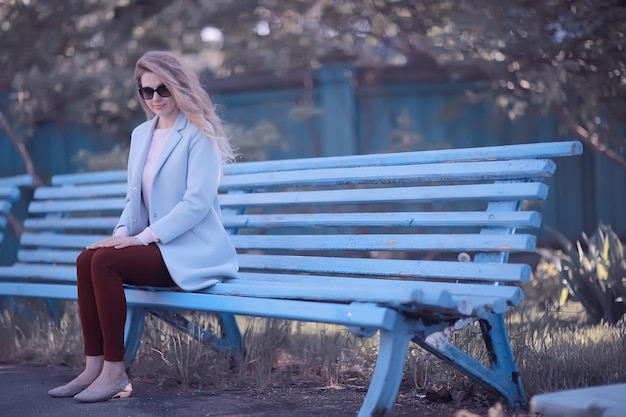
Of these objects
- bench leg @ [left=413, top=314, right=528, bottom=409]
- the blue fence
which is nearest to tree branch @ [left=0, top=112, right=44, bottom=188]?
the blue fence

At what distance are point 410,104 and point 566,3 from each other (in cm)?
209

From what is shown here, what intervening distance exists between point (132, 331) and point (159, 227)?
2.21ft

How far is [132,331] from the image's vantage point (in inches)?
167

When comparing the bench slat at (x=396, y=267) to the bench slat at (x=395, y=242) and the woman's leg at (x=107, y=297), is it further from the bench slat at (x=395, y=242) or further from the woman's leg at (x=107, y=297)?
the woman's leg at (x=107, y=297)

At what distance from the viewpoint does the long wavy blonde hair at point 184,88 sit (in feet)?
13.2

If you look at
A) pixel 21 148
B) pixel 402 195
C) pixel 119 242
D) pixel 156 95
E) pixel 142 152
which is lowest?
pixel 119 242

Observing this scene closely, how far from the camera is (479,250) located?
340 cm

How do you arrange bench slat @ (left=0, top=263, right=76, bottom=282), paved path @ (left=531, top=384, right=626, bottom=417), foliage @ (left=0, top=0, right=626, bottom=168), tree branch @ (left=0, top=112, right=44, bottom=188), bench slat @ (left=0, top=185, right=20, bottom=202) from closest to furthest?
paved path @ (left=531, top=384, right=626, bottom=417), bench slat @ (left=0, top=263, right=76, bottom=282), bench slat @ (left=0, top=185, right=20, bottom=202), foliage @ (left=0, top=0, right=626, bottom=168), tree branch @ (left=0, top=112, right=44, bottom=188)

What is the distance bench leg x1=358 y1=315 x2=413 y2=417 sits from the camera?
2.96 meters

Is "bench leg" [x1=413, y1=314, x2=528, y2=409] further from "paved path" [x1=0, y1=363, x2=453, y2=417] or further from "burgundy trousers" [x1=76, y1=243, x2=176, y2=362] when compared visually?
"burgundy trousers" [x1=76, y1=243, x2=176, y2=362]

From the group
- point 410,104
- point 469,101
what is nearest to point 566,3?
point 469,101

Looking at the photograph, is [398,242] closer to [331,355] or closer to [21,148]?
[331,355]

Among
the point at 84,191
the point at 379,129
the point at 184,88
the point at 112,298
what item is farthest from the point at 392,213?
the point at 379,129

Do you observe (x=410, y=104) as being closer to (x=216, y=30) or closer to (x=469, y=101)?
(x=469, y=101)
